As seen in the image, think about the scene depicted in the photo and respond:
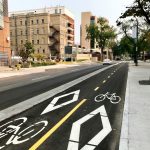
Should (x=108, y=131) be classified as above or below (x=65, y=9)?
below

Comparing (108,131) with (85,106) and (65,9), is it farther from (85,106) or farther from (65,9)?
(65,9)

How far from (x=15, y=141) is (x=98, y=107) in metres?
5.26

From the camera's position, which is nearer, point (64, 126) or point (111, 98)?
point (64, 126)

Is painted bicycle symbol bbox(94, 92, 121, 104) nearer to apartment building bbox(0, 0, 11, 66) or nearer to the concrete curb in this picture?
the concrete curb

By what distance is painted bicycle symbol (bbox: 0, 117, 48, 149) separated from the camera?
7.36 metres

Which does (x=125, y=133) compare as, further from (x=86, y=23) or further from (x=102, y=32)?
(x=86, y=23)

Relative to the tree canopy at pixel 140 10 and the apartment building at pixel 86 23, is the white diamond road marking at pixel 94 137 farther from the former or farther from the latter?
the apartment building at pixel 86 23

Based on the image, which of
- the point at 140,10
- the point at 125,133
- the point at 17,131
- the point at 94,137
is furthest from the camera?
the point at 140,10

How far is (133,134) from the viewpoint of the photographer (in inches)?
312

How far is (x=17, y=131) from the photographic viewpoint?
Answer: 8188mm

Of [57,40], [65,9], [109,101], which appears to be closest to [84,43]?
[65,9]

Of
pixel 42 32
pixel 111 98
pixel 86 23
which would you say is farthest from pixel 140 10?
pixel 86 23

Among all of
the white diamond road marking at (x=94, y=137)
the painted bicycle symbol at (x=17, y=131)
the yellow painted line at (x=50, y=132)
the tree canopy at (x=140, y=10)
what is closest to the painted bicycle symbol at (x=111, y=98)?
the yellow painted line at (x=50, y=132)

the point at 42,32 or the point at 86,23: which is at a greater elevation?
the point at 86,23
